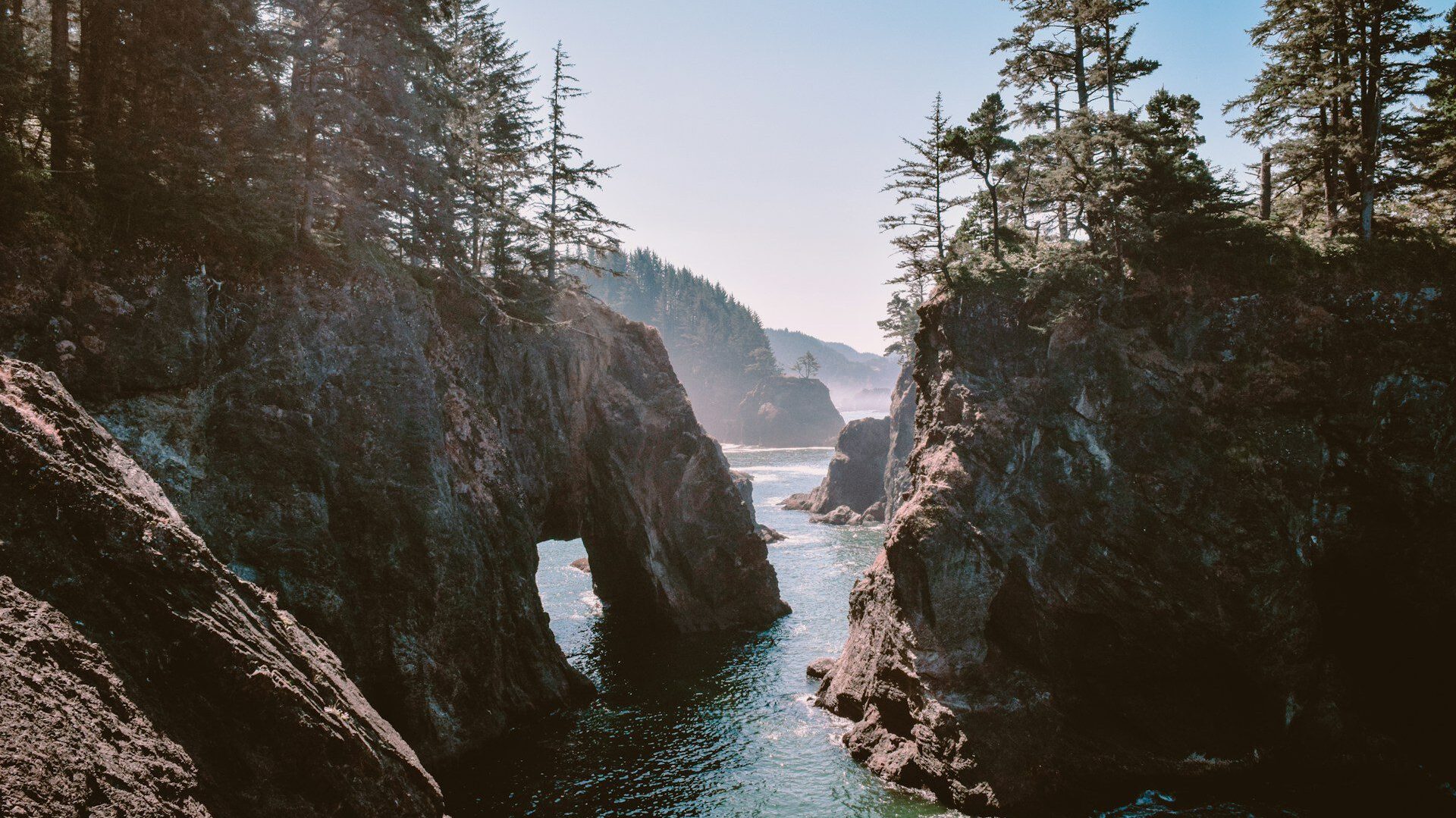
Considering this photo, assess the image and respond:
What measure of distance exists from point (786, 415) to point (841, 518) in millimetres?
89527

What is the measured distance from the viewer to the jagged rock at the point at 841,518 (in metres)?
68.3

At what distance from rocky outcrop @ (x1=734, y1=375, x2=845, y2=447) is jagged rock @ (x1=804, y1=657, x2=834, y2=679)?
126 metres

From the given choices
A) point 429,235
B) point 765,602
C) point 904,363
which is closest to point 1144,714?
point 765,602

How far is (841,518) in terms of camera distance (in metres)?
69.2

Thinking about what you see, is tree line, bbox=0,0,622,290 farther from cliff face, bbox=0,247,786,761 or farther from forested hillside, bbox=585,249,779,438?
forested hillside, bbox=585,249,779,438

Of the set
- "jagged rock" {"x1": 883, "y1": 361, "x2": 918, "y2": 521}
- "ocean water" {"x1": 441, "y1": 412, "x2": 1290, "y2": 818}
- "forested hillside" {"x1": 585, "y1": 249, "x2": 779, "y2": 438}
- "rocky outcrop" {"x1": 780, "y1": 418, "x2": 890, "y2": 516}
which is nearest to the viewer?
"ocean water" {"x1": 441, "y1": 412, "x2": 1290, "y2": 818}

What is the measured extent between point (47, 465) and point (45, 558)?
3.96 ft

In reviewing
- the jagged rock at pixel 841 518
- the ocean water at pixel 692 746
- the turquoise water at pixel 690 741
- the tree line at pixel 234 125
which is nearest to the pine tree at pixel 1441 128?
the ocean water at pixel 692 746

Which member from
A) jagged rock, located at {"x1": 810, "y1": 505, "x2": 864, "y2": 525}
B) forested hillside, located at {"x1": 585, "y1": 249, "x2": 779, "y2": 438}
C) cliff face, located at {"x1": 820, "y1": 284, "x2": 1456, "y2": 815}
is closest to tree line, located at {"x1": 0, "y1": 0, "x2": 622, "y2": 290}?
cliff face, located at {"x1": 820, "y1": 284, "x2": 1456, "y2": 815}

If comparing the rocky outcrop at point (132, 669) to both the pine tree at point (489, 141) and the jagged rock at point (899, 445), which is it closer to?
the pine tree at point (489, 141)

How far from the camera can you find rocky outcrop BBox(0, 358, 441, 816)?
6734 mm

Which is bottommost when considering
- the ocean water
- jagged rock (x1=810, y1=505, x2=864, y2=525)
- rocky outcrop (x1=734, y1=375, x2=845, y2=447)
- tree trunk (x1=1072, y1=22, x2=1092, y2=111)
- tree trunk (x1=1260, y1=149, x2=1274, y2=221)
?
the ocean water

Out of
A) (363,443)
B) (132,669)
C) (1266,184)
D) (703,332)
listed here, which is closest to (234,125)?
(363,443)

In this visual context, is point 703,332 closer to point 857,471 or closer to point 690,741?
point 857,471
